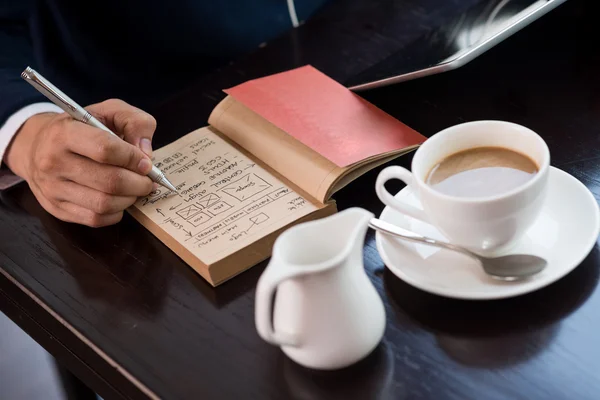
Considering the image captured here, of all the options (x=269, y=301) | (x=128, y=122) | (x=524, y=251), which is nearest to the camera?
(x=269, y=301)

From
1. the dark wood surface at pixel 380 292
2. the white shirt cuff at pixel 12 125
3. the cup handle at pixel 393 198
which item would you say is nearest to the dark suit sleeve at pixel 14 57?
the white shirt cuff at pixel 12 125

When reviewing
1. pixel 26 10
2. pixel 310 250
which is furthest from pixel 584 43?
pixel 26 10

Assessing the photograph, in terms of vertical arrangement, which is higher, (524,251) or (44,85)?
(44,85)

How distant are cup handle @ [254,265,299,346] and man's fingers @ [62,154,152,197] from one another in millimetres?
290

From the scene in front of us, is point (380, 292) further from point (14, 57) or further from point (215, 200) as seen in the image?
point (14, 57)

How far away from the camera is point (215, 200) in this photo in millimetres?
815

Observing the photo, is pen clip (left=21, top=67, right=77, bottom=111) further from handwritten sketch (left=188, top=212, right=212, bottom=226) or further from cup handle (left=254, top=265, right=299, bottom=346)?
cup handle (left=254, top=265, right=299, bottom=346)

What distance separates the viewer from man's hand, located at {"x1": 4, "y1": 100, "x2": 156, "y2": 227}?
2.64 ft

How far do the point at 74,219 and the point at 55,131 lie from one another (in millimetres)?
104

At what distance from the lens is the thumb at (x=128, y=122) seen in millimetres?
883

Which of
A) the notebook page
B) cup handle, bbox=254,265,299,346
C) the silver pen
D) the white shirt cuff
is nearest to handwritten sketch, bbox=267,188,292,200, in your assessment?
the notebook page

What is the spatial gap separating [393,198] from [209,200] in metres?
0.22

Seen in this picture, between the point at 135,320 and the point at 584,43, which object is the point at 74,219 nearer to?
the point at 135,320

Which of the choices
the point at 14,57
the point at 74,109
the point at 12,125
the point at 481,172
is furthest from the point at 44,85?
the point at 481,172
